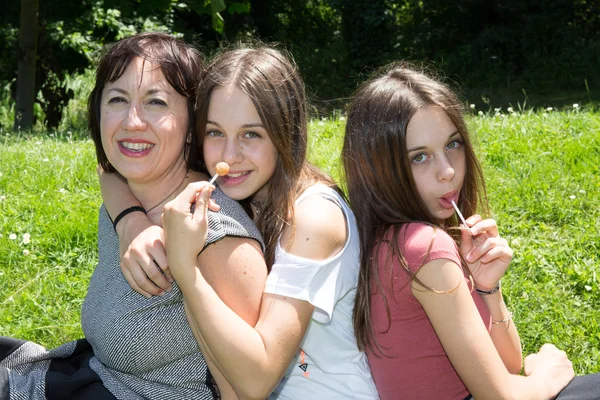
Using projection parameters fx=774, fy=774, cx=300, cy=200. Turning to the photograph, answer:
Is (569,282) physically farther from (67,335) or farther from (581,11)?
(581,11)

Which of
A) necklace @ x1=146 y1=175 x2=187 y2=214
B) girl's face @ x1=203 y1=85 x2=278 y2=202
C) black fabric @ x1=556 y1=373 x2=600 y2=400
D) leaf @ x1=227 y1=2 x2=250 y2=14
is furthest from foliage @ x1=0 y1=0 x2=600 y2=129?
black fabric @ x1=556 y1=373 x2=600 y2=400

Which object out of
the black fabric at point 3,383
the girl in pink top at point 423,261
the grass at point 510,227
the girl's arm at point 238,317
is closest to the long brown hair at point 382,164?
the girl in pink top at point 423,261

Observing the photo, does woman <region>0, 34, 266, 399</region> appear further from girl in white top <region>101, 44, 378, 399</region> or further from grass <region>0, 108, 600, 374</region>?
grass <region>0, 108, 600, 374</region>

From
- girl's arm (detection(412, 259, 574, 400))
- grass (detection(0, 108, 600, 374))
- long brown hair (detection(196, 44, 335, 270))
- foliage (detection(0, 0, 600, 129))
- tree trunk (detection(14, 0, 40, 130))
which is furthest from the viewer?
foliage (detection(0, 0, 600, 129))

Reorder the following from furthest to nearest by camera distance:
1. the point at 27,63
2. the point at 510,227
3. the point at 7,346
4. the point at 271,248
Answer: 1. the point at 27,63
2. the point at 510,227
3. the point at 7,346
4. the point at 271,248

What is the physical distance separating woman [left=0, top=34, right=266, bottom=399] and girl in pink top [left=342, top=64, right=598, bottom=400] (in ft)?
1.40

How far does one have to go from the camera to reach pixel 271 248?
2426 millimetres

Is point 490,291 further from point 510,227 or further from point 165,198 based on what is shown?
point 510,227

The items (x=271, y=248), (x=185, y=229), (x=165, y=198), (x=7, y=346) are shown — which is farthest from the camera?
(x=165, y=198)

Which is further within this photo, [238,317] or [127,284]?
[127,284]

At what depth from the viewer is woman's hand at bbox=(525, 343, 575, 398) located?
2639mm

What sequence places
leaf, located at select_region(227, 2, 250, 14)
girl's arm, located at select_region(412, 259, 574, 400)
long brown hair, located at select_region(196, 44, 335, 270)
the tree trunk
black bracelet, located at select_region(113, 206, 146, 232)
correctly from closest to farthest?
girl's arm, located at select_region(412, 259, 574, 400) < long brown hair, located at select_region(196, 44, 335, 270) < black bracelet, located at select_region(113, 206, 146, 232) < leaf, located at select_region(227, 2, 250, 14) < the tree trunk

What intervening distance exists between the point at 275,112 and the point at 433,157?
0.55m

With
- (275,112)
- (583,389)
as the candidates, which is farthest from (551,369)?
(275,112)
